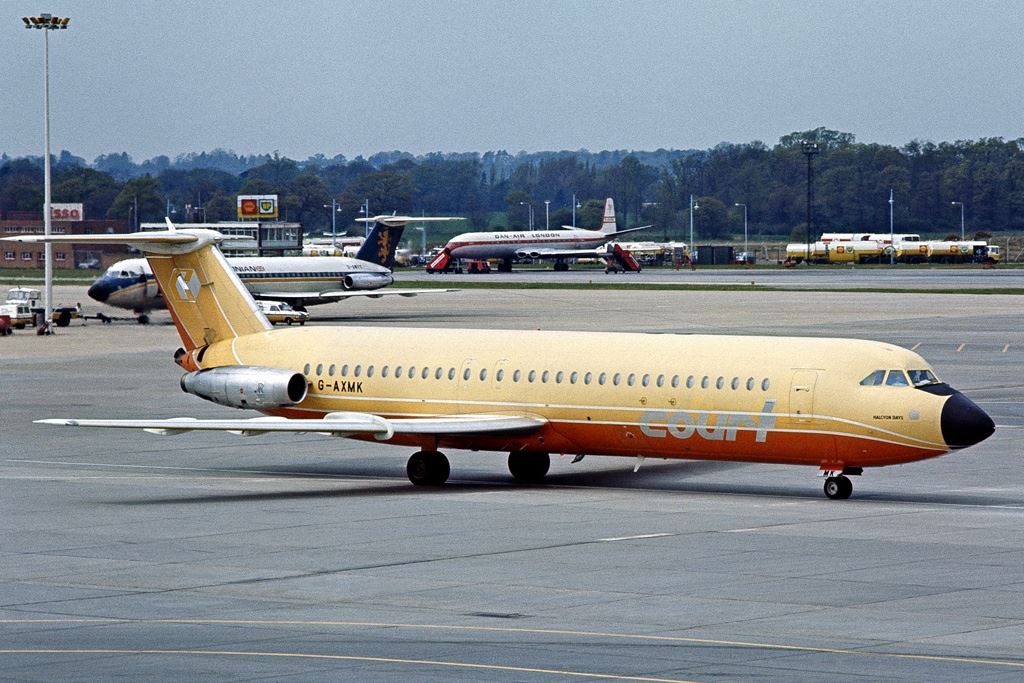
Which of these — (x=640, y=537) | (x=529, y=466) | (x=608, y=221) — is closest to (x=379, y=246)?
(x=529, y=466)

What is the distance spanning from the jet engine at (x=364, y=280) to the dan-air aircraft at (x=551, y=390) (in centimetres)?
6073

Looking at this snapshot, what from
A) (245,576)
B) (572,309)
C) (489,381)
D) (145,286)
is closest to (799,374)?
(489,381)

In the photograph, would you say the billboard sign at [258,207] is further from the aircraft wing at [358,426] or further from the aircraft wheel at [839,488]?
the aircraft wheel at [839,488]

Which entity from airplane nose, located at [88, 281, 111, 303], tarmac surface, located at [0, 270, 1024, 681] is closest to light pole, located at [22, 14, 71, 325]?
airplane nose, located at [88, 281, 111, 303]

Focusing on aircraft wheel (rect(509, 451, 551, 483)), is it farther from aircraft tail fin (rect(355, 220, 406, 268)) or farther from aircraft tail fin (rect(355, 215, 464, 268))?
aircraft tail fin (rect(355, 220, 406, 268))

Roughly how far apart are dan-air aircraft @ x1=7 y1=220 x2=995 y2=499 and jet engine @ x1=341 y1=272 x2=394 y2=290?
60.7 metres

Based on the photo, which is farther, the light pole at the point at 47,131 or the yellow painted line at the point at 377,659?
the light pole at the point at 47,131

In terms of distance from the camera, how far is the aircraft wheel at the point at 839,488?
32594mm

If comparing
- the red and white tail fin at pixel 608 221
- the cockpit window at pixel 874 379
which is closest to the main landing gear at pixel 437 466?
the cockpit window at pixel 874 379

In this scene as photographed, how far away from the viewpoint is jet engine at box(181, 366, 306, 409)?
37.6 meters

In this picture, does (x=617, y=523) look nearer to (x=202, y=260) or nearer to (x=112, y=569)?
(x=112, y=569)

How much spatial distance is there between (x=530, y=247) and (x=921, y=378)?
154m

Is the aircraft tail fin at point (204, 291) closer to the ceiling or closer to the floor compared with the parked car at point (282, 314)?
closer to the ceiling

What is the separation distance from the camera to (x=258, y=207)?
439ft
